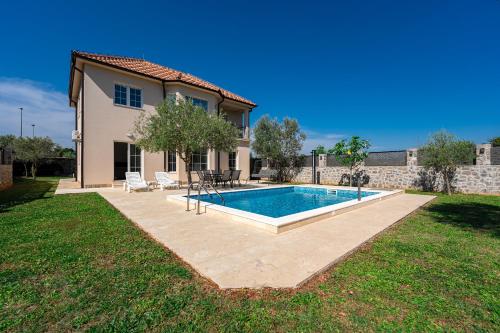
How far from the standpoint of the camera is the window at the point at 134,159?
1418cm

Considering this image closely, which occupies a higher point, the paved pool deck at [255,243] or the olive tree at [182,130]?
the olive tree at [182,130]

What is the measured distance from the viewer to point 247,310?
2340 mm

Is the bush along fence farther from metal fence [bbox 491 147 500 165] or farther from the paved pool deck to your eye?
the paved pool deck

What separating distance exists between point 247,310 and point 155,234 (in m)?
3.19

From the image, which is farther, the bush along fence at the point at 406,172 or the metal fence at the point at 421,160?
the metal fence at the point at 421,160

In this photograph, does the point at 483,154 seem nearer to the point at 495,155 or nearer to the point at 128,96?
the point at 495,155

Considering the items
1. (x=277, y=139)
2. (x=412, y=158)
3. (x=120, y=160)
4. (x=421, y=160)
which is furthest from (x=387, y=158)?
(x=120, y=160)

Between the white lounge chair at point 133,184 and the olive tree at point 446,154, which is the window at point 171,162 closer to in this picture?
the white lounge chair at point 133,184

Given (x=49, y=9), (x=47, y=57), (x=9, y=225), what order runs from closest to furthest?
(x=9, y=225) → (x=49, y=9) → (x=47, y=57)

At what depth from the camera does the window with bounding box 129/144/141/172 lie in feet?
46.5

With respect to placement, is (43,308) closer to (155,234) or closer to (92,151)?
(155,234)

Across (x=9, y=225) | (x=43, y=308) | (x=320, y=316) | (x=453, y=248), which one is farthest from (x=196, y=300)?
(x=9, y=225)

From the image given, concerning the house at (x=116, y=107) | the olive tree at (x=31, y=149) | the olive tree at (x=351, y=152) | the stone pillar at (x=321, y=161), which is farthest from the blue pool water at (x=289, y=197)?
the olive tree at (x=31, y=149)

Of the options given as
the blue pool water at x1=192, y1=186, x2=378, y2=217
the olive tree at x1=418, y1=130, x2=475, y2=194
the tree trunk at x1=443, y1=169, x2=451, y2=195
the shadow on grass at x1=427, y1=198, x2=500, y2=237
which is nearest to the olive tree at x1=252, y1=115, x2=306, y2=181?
the blue pool water at x1=192, y1=186, x2=378, y2=217
